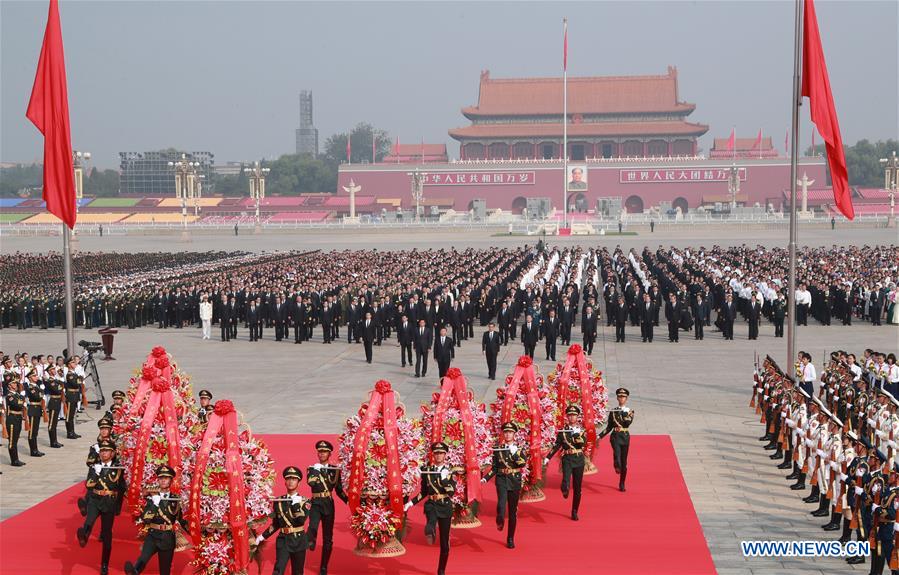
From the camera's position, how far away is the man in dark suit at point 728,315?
2217cm

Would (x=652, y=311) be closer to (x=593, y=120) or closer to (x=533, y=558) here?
(x=533, y=558)

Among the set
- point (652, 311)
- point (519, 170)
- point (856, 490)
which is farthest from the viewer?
point (519, 170)

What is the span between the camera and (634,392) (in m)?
16.4

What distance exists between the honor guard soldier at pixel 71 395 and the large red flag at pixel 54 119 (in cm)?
210

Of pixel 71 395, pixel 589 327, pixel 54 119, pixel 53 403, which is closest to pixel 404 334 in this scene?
pixel 589 327

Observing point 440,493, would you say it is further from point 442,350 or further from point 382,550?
point 442,350

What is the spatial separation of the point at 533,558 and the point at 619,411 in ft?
8.21

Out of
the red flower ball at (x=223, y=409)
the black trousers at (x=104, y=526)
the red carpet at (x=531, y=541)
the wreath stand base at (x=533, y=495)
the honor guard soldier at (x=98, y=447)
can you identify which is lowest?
the red carpet at (x=531, y=541)

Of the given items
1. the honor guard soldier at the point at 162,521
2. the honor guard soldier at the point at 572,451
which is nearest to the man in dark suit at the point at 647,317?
the honor guard soldier at the point at 572,451

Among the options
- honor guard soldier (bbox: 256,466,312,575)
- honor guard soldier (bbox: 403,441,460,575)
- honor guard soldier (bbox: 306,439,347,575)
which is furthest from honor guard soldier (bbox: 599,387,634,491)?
honor guard soldier (bbox: 256,466,312,575)

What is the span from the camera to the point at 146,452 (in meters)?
8.88

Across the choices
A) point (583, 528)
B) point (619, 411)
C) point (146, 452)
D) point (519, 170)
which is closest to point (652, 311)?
point (619, 411)

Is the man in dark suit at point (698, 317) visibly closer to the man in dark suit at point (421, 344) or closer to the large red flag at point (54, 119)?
the man in dark suit at point (421, 344)

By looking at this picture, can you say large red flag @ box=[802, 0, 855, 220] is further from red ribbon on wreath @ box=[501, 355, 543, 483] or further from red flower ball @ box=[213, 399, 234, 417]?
red flower ball @ box=[213, 399, 234, 417]
